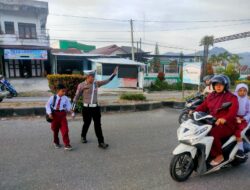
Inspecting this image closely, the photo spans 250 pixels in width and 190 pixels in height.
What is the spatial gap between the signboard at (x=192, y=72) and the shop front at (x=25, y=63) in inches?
688

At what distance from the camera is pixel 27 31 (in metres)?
23.9

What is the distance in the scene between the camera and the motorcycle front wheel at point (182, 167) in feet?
10.1

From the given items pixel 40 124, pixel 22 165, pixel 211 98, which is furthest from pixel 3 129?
pixel 211 98

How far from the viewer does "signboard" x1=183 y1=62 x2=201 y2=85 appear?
952 centimetres

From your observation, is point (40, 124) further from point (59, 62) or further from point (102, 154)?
point (59, 62)

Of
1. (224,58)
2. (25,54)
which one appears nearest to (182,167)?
(25,54)

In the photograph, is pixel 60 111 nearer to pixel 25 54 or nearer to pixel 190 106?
pixel 190 106

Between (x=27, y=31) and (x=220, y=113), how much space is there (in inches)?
994

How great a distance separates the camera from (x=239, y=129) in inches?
133

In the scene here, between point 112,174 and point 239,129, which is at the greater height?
point 239,129

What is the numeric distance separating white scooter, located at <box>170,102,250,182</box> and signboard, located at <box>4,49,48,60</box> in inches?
883

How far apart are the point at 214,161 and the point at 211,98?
97cm

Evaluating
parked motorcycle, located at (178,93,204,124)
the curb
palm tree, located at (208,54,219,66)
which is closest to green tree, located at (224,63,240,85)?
palm tree, located at (208,54,219,66)

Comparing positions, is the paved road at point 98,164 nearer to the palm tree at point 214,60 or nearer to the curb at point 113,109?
the curb at point 113,109
